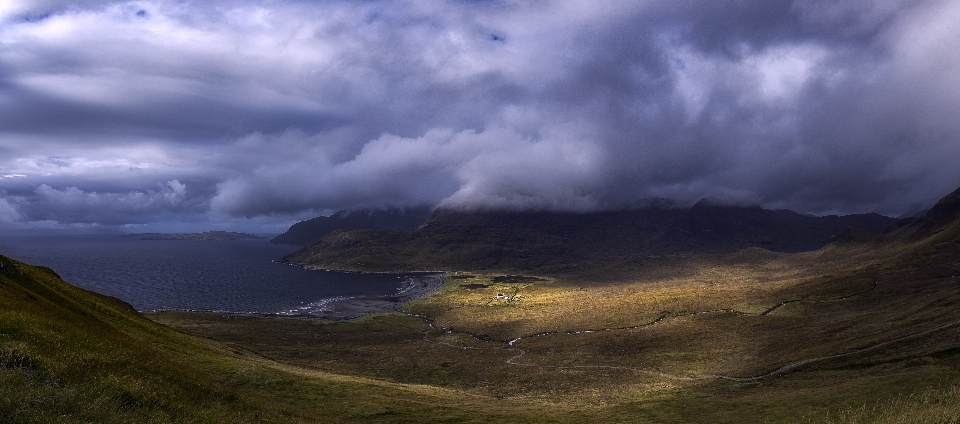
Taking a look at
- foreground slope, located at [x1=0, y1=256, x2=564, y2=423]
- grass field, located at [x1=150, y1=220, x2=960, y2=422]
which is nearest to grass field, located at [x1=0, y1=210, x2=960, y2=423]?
foreground slope, located at [x1=0, y1=256, x2=564, y2=423]

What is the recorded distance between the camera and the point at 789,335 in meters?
90.1

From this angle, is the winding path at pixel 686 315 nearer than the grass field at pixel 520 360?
No

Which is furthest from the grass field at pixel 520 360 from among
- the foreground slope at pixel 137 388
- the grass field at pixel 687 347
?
the grass field at pixel 687 347

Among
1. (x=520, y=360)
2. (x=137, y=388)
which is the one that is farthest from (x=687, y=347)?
(x=137, y=388)

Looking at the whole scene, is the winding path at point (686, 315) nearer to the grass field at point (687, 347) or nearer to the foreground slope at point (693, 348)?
the grass field at point (687, 347)

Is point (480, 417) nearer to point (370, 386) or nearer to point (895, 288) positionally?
point (370, 386)

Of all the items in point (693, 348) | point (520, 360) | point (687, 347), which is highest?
point (693, 348)

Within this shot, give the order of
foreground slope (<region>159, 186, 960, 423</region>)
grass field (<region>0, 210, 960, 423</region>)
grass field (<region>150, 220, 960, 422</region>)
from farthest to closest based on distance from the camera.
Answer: grass field (<region>150, 220, 960, 422</region>)
foreground slope (<region>159, 186, 960, 423</region>)
grass field (<region>0, 210, 960, 423</region>)

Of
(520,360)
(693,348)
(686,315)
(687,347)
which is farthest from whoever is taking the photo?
(686,315)

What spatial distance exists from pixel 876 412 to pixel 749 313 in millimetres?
101868

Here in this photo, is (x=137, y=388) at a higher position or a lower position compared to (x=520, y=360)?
higher

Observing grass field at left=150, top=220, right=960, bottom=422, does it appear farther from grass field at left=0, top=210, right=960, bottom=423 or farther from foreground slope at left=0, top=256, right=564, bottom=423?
foreground slope at left=0, top=256, right=564, bottom=423

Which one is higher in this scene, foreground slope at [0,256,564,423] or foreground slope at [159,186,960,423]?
foreground slope at [0,256,564,423]

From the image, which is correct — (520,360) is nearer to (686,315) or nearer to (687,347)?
(687,347)
